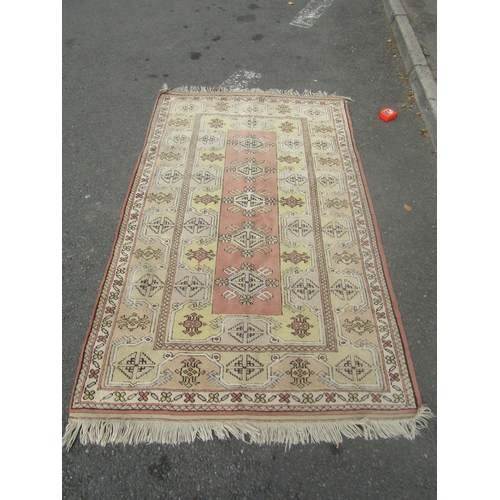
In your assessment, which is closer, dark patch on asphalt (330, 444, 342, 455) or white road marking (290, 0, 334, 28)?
dark patch on asphalt (330, 444, 342, 455)

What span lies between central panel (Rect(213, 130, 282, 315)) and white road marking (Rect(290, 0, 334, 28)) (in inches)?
82.3

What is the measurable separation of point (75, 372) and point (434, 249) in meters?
2.32

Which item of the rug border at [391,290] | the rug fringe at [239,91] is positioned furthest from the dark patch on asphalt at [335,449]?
the rug fringe at [239,91]

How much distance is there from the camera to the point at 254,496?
1.94 metres

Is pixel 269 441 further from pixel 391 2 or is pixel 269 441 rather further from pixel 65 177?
pixel 391 2

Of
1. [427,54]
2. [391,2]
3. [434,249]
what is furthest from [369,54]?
[434,249]

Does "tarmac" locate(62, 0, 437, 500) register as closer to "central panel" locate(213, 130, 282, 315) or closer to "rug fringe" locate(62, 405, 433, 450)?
"rug fringe" locate(62, 405, 433, 450)

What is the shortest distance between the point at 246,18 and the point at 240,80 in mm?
1316

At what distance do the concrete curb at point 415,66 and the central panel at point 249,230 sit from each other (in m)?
1.36

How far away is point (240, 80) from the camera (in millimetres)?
4191

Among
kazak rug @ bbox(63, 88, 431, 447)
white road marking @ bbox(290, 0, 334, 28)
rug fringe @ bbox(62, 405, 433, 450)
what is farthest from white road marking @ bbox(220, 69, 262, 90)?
rug fringe @ bbox(62, 405, 433, 450)

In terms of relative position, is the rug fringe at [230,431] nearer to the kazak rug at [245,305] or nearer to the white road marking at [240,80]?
the kazak rug at [245,305]

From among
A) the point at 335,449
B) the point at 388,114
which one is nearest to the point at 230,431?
the point at 335,449

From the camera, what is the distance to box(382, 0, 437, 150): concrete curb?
372 centimetres
